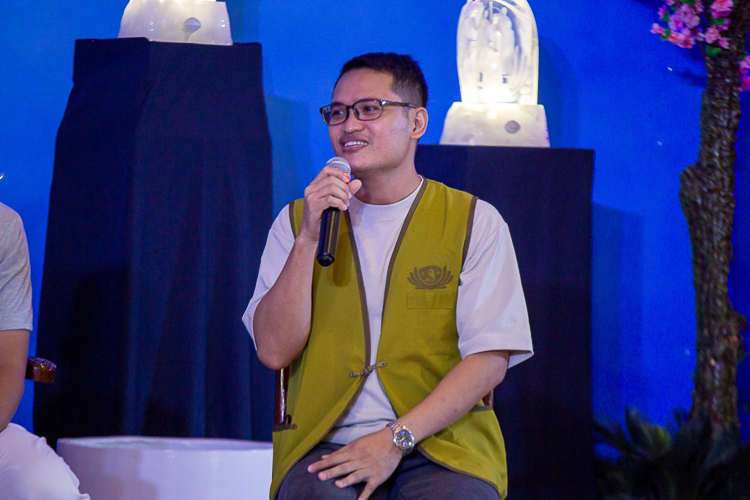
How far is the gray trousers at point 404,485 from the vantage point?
148 cm

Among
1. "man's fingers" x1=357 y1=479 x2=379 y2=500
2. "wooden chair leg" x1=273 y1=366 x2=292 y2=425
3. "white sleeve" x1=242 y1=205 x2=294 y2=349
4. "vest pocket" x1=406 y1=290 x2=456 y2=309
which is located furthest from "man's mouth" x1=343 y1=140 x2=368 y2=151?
"man's fingers" x1=357 y1=479 x2=379 y2=500

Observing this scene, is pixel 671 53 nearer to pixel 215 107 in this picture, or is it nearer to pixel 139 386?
pixel 215 107

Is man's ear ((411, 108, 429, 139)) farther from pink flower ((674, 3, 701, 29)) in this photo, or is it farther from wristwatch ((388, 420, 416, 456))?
pink flower ((674, 3, 701, 29))

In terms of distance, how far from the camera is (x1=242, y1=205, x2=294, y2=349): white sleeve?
181cm

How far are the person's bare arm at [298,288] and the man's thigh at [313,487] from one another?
237 millimetres

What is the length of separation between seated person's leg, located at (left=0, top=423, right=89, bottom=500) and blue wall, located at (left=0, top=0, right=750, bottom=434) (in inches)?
66.7

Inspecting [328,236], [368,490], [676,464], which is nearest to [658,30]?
[676,464]

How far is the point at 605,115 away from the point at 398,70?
1855 millimetres

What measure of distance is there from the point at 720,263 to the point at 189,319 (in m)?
2.21

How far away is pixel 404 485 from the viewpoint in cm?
157

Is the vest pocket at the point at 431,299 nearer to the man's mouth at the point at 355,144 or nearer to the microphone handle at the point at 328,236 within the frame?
the microphone handle at the point at 328,236

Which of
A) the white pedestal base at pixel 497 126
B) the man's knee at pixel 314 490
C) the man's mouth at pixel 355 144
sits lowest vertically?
the man's knee at pixel 314 490

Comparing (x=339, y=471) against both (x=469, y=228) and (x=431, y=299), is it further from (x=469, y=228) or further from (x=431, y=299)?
(x=469, y=228)

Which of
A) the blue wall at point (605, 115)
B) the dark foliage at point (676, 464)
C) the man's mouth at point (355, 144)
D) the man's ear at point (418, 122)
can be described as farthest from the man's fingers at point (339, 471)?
the blue wall at point (605, 115)
